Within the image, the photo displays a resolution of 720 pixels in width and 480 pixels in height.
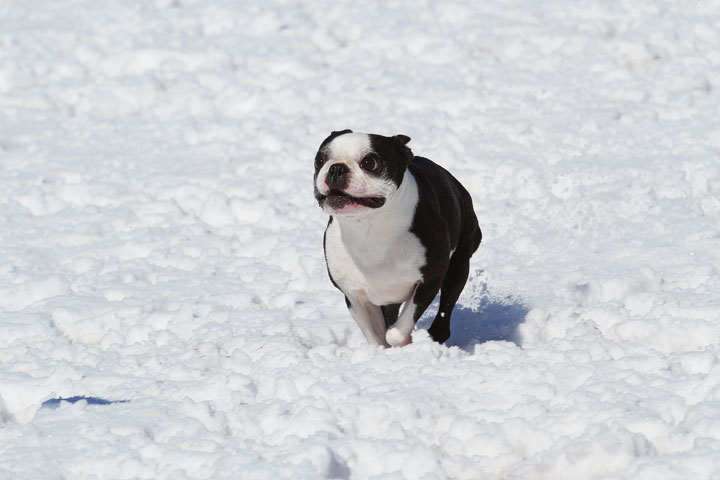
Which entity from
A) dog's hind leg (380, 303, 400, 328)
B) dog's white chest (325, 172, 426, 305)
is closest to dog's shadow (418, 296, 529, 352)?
dog's hind leg (380, 303, 400, 328)

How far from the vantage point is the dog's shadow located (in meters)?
5.23

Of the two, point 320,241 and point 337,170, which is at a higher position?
point 337,170

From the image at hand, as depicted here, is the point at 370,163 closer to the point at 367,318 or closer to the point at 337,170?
the point at 337,170

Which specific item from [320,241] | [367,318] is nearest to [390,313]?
[367,318]

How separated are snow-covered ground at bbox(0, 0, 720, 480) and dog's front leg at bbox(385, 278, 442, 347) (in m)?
0.13

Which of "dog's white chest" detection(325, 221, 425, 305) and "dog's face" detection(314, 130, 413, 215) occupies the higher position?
"dog's face" detection(314, 130, 413, 215)

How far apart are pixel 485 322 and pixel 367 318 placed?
0.94m

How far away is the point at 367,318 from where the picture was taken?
4.98m

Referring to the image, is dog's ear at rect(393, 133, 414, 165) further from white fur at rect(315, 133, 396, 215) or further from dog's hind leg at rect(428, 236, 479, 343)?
dog's hind leg at rect(428, 236, 479, 343)

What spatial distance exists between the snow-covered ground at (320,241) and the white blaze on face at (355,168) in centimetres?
83

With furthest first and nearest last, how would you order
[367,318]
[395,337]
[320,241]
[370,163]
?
[320,241]
[367,318]
[395,337]
[370,163]

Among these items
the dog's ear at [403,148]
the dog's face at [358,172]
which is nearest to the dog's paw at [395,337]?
the dog's face at [358,172]

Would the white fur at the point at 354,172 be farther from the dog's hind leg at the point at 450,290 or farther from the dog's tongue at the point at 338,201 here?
the dog's hind leg at the point at 450,290

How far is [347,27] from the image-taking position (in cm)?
1088
